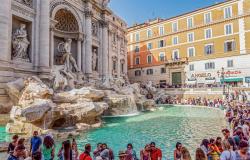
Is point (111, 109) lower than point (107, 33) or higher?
lower

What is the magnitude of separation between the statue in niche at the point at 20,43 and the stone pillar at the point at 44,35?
3.42 feet

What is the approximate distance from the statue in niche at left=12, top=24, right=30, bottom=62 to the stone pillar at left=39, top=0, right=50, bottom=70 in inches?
41.0

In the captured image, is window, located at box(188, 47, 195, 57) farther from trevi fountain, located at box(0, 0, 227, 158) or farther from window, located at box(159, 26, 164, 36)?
trevi fountain, located at box(0, 0, 227, 158)

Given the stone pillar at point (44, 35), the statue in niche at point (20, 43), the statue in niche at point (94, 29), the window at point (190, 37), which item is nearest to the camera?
the statue in niche at point (20, 43)

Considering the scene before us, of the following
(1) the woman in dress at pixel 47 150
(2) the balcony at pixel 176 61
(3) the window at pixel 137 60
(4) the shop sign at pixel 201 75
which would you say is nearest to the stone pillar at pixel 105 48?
(2) the balcony at pixel 176 61

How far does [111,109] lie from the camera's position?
55.7ft

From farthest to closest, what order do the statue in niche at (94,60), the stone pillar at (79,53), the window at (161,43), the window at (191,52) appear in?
the window at (161,43), the window at (191,52), the statue in niche at (94,60), the stone pillar at (79,53)

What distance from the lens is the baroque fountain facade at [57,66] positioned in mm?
10508

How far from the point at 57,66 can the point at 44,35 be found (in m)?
2.73

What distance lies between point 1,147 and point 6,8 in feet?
34.9

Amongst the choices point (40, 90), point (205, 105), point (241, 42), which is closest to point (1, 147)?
point (40, 90)

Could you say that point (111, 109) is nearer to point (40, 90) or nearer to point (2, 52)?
point (40, 90)

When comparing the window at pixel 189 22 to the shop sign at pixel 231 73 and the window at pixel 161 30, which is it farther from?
the shop sign at pixel 231 73

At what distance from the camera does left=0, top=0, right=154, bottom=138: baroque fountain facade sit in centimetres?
1051
